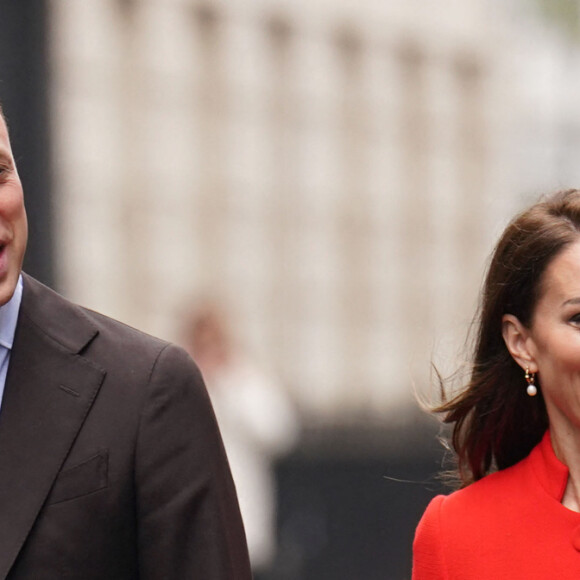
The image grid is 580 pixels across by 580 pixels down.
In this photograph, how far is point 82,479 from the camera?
10.3ft

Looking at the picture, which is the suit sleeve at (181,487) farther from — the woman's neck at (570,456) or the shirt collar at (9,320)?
the woman's neck at (570,456)

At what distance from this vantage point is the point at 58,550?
10.1 ft

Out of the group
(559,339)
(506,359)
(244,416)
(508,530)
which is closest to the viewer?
(559,339)

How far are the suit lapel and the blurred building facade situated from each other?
833cm

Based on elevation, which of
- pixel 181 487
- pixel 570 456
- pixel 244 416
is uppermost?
pixel 181 487

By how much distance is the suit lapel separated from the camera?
3115 mm

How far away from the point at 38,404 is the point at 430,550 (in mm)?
1064

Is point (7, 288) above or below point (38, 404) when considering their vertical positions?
above

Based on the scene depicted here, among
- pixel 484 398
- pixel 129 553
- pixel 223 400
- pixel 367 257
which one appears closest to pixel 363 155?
pixel 367 257

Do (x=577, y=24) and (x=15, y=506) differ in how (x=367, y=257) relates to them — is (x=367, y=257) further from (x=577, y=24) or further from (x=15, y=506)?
(x=15, y=506)

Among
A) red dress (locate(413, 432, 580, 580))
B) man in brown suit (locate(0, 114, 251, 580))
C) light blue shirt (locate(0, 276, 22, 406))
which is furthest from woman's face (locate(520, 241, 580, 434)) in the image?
light blue shirt (locate(0, 276, 22, 406))

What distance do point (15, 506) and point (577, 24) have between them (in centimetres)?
1171

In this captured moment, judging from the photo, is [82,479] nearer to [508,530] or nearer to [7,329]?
[7,329]

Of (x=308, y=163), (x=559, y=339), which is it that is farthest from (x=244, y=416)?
(x=559, y=339)
